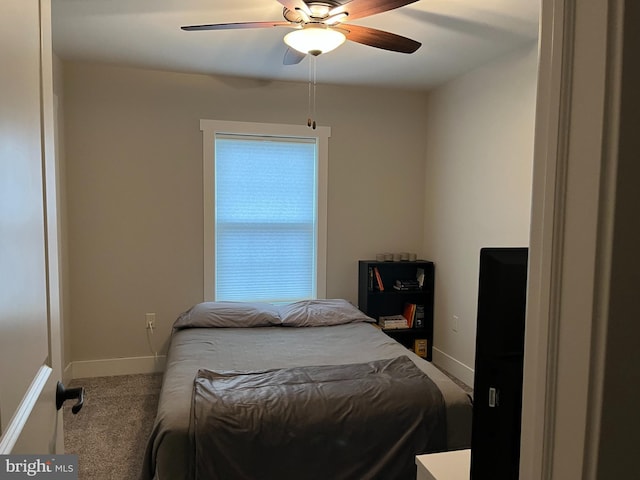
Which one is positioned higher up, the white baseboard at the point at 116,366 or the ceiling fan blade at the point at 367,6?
the ceiling fan blade at the point at 367,6

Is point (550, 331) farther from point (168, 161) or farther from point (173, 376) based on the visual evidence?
point (168, 161)

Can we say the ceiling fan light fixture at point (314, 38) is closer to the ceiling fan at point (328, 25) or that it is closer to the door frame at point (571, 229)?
the ceiling fan at point (328, 25)

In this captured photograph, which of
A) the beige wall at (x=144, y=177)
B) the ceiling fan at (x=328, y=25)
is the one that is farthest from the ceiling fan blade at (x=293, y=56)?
the beige wall at (x=144, y=177)

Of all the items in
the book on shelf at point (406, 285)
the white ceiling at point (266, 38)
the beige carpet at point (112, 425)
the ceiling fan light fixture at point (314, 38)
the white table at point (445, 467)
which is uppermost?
the white ceiling at point (266, 38)

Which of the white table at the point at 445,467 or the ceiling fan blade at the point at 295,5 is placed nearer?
the white table at the point at 445,467

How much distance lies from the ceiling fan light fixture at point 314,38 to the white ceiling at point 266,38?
0.37m

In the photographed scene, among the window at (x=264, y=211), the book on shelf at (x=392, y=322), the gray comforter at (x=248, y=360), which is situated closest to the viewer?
the gray comforter at (x=248, y=360)

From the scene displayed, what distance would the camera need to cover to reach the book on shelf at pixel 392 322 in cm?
402

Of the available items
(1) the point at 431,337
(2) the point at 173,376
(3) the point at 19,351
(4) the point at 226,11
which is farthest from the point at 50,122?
(1) the point at 431,337

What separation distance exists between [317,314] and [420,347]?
122 centimetres

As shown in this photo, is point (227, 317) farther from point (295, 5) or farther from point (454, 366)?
point (295, 5)

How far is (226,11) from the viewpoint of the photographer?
8.28ft

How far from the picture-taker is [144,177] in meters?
3.67

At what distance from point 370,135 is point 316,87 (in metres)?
0.66
